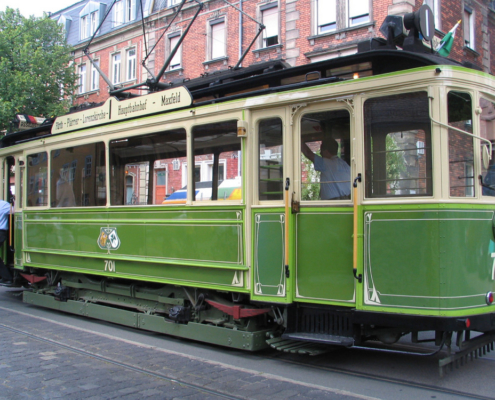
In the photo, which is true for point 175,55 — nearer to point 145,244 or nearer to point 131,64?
point 131,64

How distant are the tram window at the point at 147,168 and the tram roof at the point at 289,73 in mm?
679

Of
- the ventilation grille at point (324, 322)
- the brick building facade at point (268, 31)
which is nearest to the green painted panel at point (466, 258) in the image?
the ventilation grille at point (324, 322)

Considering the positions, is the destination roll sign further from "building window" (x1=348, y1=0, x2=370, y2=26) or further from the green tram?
"building window" (x1=348, y1=0, x2=370, y2=26)

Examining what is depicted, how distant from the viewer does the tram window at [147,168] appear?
265 inches

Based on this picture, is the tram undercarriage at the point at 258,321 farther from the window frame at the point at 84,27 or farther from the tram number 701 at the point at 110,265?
the window frame at the point at 84,27

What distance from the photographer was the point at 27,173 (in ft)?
31.4

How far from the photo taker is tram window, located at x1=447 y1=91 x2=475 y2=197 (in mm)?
4832

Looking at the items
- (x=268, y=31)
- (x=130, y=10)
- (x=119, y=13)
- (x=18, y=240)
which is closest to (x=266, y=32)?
(x=268, y=31)

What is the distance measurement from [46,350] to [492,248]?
506 centimetres

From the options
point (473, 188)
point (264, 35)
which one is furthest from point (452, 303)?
point (264, 35)

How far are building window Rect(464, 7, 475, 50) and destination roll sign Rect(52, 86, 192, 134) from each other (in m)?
15.7

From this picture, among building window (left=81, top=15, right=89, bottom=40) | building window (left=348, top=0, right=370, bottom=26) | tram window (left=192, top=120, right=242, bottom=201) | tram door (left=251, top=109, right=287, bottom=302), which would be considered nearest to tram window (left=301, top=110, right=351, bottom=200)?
tram door (left=251, top=109, right=287, bottom=302)

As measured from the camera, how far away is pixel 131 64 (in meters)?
26.2

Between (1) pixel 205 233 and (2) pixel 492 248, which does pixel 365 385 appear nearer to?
(2) pixel 492 248
